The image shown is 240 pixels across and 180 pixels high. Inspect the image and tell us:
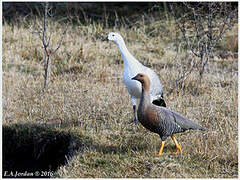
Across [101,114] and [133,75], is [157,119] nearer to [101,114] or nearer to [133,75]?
[133,75]

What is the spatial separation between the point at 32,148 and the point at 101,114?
0.90 meters

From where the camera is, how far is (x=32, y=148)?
514 cm

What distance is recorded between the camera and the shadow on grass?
4961 millimetres

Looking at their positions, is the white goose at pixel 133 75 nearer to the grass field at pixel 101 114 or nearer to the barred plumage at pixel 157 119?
the grass field at pixel 101 114

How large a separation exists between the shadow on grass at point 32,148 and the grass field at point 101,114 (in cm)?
1

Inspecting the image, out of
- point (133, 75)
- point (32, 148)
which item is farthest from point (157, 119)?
point (32, 148)

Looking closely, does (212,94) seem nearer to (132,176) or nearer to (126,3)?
(132,176)

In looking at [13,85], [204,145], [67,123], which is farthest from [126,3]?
[204,145]

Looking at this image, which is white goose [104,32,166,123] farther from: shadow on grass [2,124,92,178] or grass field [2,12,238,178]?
shadow on grass [2,124,92,178]

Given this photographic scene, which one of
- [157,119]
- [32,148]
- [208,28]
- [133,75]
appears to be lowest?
[32,148]

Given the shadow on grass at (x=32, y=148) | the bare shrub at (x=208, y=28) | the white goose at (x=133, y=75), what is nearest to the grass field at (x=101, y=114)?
the shadow on grass at (x=32, y=148)

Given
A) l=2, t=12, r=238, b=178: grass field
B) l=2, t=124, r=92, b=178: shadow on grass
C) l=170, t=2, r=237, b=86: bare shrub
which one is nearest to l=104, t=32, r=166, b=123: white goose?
l=2, t=12, r=238, b=178: grass field

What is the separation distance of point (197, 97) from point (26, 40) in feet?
13.0

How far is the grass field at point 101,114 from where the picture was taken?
4113mm
